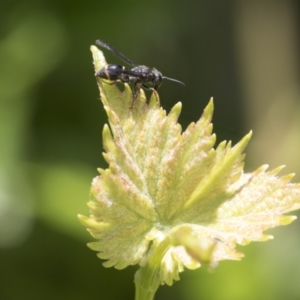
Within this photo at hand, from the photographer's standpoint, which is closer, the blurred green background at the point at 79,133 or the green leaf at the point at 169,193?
the green leaf at the point at 169,193

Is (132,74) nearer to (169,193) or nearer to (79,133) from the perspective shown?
(169,193)

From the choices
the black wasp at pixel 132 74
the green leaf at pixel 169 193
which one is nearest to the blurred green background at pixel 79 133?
the black wasp at pixel 132 74

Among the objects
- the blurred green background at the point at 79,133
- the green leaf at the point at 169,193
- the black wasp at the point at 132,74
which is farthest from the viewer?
the blurred green background at the point at 79,133

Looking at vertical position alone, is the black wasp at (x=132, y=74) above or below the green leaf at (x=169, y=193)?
above

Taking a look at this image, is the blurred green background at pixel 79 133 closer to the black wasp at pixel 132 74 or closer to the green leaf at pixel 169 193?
the black wasp at pixel 132 74

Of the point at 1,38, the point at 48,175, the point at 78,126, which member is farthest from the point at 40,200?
the point at 1,38

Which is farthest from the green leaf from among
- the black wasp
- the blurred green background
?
the blurred green background

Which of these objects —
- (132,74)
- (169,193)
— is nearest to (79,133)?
(132,74)
